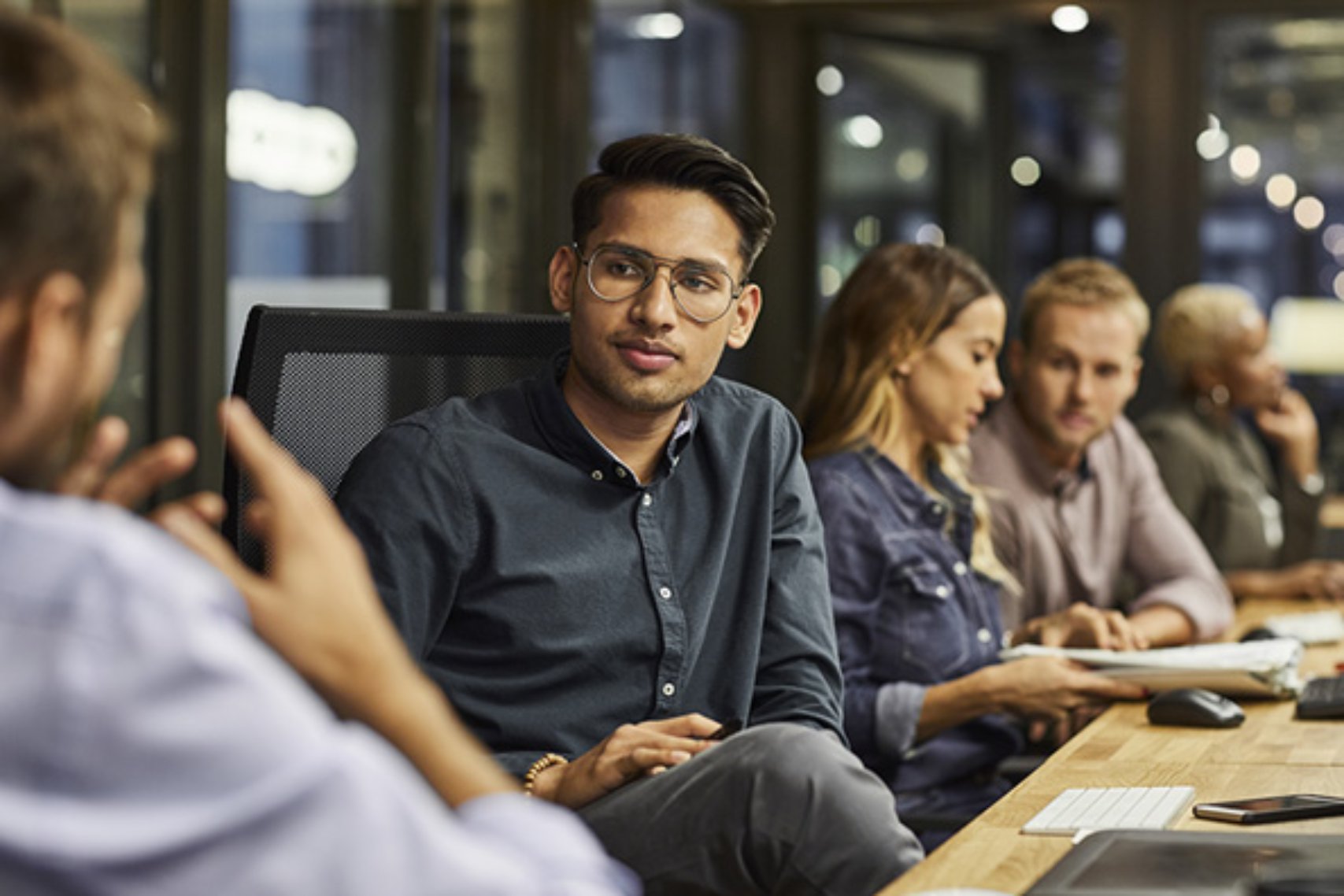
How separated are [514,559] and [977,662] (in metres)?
1.03

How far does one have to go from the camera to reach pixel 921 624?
8.96 ft

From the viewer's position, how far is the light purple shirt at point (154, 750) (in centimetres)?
78

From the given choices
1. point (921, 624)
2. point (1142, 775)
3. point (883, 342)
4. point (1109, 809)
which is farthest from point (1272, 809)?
point (883, 342)

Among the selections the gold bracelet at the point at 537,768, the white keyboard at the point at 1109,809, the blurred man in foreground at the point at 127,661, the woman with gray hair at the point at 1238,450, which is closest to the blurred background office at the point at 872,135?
the woman with gray hair at the point at 1238,450

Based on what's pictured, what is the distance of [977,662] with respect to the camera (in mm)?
2805

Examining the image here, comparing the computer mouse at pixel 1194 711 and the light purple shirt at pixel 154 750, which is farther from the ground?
the light purple shirt at pixel 154 750

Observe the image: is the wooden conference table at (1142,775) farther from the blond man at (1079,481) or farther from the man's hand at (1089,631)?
the blond man at (1079,481)

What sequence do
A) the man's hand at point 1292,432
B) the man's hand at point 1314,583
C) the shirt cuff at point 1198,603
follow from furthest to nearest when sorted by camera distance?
1. the man's hand at point 1292,432
2. the man's hand at point 1314,583
3. the shirt cuff at point 1198,603

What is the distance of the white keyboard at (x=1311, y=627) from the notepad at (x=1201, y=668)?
2.52 feet

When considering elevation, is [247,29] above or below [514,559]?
above

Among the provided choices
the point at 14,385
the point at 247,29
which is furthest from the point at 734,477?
the point at 247,29

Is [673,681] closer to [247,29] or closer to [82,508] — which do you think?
[82,508]

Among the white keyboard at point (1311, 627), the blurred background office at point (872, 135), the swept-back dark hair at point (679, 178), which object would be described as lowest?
the white keyboard at point (1311, 627)

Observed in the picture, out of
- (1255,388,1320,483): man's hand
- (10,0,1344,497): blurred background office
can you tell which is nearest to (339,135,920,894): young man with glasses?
Answer: (1255,388,1320,483): man's hand
